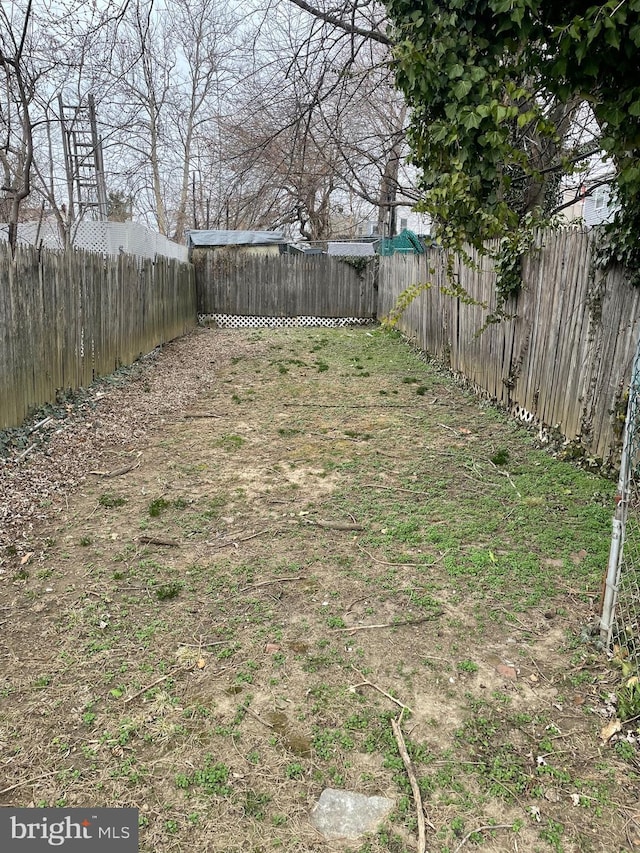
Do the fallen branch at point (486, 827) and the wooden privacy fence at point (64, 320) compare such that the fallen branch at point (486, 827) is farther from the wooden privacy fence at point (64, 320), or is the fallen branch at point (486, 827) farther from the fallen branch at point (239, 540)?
the wooden privacy fence at point (64, 320)

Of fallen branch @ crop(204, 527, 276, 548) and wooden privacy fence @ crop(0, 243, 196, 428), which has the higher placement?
wooden privacy fence @ crop(0, 243, 196, 428)

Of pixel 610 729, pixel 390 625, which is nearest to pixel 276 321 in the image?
pixel 390 625

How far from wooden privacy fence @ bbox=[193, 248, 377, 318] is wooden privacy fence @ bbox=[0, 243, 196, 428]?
5632mm

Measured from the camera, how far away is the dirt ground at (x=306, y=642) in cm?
176

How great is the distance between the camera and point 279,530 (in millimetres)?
3545

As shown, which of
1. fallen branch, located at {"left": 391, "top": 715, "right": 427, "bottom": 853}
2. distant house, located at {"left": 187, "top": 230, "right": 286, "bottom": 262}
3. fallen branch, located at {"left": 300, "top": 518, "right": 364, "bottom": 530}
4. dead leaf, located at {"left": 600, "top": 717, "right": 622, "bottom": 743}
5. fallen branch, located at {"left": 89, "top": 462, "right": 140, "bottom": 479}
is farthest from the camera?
distant house, located at {"left": 187, "top": 230, "right": 286, "bottom": 262}

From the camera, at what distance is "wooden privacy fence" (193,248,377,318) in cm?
1489

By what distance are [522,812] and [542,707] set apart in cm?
48

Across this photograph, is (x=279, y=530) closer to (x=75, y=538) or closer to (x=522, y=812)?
(x=75, y=538)

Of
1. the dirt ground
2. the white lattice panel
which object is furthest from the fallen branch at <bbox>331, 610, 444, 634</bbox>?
the white lattice panel

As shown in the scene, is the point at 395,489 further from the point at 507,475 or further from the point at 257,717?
the point at 257,717

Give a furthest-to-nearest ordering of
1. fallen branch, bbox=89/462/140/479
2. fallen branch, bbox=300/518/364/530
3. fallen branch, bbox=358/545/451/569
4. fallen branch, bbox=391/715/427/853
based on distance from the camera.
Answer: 1. fallen branch, bbox=89/462/140/479
2. fallen branch, bbox=300/518/364/530
3. fallen branch, bbox=358/545/451/569
4. fallen branch, bbox=391/715/427/853

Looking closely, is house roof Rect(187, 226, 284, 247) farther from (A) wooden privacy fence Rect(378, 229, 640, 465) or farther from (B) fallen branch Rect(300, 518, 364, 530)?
(B) fallen branch Rect(300, 518, 364, 530)

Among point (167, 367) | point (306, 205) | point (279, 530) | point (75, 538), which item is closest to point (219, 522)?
point (279, 530)
